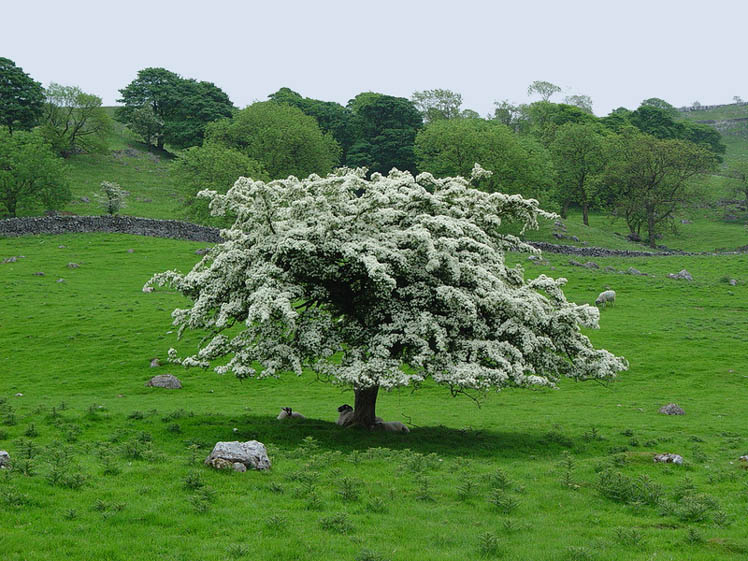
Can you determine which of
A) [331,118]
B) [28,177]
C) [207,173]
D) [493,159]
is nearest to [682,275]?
[493,159]

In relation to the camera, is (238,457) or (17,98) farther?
(17,98)

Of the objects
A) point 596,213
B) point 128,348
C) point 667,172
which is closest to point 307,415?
point 128,348

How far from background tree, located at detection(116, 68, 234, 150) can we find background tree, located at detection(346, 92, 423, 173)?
25348 millimetres

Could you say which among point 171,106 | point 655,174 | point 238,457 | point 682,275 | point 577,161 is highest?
point 171,106

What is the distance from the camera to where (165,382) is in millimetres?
33969

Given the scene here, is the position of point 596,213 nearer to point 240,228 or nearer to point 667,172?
point 667,172

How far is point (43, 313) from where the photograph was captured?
1761 inches

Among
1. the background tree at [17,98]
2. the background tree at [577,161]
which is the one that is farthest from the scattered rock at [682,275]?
the background tree at [17,98]

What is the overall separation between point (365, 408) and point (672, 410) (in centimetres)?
1511

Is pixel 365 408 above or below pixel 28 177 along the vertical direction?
below

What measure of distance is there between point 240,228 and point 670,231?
284 ft

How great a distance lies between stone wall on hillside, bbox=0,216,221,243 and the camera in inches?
2586

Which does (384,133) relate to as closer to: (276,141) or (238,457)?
(276,141)

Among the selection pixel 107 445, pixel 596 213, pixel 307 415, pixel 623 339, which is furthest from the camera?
pixel 596 213
